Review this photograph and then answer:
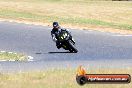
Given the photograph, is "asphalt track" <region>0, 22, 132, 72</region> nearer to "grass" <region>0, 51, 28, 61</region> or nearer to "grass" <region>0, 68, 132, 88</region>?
"grass" <region>0, 51, 28, 61</region>

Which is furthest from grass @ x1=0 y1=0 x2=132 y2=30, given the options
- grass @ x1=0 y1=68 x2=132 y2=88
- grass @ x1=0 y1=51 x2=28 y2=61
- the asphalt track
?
grass @ x1=0 y1=68 x2=132 y2=88

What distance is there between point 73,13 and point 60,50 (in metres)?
17.5

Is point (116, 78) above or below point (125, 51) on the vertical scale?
above

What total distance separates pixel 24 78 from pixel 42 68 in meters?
3.45

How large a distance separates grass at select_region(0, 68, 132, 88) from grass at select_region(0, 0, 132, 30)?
1697 cm

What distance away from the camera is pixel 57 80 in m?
15.2

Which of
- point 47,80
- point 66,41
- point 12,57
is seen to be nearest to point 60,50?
point 66,41

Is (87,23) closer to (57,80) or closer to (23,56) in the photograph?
(23,56)

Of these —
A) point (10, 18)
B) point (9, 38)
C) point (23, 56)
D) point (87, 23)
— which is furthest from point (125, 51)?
point (10, 18)

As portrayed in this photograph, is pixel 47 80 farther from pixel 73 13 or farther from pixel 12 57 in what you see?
pixel 73 13

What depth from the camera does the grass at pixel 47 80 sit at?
46.9 feet

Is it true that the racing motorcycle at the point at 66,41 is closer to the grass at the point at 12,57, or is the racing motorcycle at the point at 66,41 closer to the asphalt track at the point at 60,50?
the asphalt track at the point at 60,50

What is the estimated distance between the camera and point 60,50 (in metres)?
25.8

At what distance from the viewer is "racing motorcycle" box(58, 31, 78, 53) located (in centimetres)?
2288
